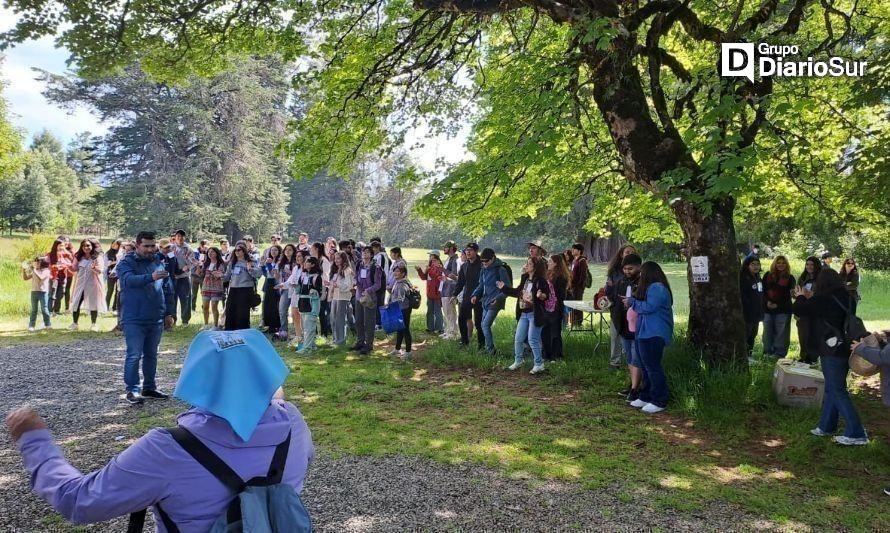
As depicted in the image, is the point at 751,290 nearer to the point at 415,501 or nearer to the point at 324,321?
the point at 415,501

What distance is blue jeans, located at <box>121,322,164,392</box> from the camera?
21.4ft

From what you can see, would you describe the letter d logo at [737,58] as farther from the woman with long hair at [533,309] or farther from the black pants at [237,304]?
the black pants at [237,304]

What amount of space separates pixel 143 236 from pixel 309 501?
409cm

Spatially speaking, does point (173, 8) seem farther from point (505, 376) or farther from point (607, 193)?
point (607, 193)

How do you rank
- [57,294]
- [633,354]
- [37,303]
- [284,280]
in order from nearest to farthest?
[633,354] < [284,280] < [37,303] < [57,294]

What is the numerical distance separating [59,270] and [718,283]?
14357 millimetres

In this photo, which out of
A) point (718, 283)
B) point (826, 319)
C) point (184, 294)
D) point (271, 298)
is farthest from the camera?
point (184, 294)

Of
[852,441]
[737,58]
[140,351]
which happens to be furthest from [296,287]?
[852,441]

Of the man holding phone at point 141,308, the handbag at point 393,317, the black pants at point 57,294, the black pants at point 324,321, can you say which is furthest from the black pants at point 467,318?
the black pants at point 57,294

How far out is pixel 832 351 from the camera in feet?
18.3

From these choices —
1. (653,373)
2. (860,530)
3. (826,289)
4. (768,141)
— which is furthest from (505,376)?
(768,141)

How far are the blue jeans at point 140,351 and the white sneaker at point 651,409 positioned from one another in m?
5.94

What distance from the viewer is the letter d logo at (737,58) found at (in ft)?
23.1

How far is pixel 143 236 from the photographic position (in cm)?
660
